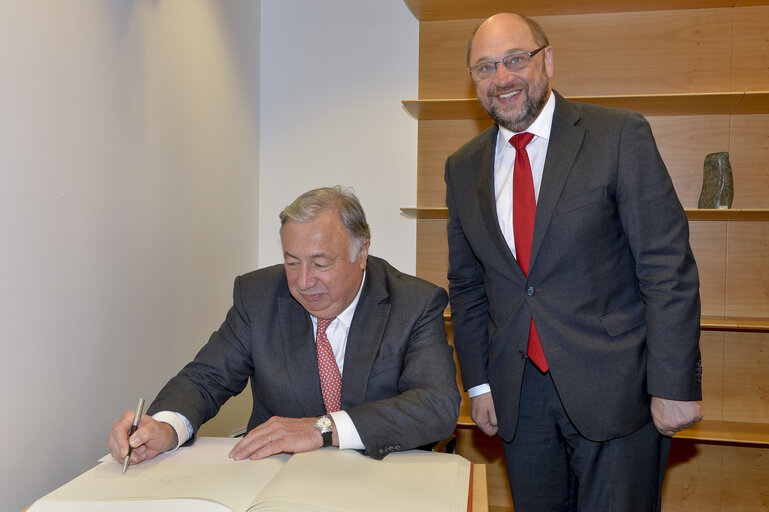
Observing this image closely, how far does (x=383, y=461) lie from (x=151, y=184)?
1.47 meters

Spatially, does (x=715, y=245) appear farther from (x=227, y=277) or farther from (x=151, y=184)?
(x=151, y=184)

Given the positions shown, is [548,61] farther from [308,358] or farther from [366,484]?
[366,484]

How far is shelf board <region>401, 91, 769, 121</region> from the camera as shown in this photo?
3012 mm

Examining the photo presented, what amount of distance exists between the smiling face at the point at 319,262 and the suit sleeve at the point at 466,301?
39cm

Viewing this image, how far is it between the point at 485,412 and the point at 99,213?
1.25m

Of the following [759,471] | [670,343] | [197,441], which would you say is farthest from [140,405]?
[759,471]

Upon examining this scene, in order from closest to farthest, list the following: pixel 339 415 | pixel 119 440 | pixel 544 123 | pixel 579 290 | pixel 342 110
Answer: pixel 119 440 → pixel 339 415 → pixel 579 290 → pixel 544 123 → pixel 342 110

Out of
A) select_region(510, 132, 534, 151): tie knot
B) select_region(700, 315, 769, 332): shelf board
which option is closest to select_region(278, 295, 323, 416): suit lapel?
select_region(510, 132, 534, 151): tie knot

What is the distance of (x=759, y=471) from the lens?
3.32 m

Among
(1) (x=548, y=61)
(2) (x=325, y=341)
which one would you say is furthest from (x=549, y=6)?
(2) (x=325, y=341)

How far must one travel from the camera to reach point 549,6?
10.7ft

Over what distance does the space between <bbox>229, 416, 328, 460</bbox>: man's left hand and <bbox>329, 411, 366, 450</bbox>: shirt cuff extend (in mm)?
42

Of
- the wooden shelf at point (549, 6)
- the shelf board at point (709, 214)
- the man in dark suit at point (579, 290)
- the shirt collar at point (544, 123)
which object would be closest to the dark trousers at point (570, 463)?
the man in dark suit at point (579, 290)

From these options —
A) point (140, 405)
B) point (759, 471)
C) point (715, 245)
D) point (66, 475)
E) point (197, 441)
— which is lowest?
point (759, 471)
